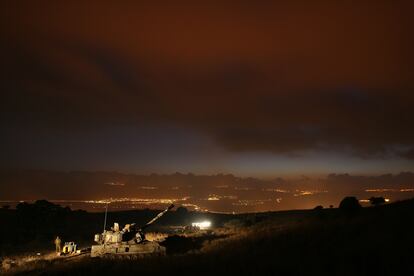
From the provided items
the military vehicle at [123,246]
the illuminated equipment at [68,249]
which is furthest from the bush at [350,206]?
the illuminated equipment at [68,249]

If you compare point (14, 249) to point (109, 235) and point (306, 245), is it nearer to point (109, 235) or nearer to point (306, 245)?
point (109, 235)

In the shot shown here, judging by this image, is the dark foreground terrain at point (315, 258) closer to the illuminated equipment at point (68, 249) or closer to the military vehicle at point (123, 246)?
the military vehicle at point (123, 246)

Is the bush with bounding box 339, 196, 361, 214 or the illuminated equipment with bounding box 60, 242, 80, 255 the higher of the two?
the bush with bounding box 339, 196, 361, 214

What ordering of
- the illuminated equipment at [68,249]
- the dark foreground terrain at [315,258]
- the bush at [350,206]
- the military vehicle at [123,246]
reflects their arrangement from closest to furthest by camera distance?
the dark foreground terrain at [315,258] → the military vehicle at [123,246] → the illuminated equipment at [68,249] → the bush at [350,206]

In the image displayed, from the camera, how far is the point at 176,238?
38125mm

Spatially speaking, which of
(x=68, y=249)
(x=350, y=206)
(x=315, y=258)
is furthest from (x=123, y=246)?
(x=350, y=206)

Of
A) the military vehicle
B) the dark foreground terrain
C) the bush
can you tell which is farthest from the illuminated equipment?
the bush

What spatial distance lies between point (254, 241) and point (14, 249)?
25.1 meters

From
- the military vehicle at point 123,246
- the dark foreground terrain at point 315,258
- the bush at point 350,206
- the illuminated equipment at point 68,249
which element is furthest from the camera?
the bush at point 350,206

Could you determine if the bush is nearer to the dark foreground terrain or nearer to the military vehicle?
the dark foreground terrain

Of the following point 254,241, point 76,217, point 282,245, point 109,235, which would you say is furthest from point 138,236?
point 76,217

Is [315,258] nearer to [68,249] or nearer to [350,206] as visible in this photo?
[68,249]

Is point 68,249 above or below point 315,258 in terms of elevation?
below

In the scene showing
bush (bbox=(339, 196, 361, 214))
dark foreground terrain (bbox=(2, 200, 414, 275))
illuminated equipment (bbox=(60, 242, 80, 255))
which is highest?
bush (bbox=(339, 196, 361, 214))
